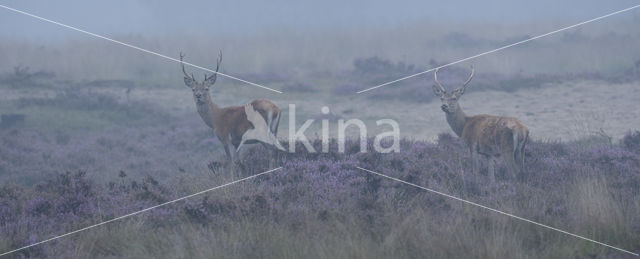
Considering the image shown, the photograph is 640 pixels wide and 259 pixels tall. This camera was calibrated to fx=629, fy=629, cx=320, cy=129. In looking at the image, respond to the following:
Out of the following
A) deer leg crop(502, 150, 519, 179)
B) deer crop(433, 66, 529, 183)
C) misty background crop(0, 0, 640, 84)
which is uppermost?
misty background crop(0, 0, 640, 84)

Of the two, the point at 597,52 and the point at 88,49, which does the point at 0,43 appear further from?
the point at 597,52

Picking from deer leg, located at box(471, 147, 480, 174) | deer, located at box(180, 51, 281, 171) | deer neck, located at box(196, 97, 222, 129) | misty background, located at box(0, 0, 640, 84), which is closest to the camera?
deer leg, located at box(471, 147, 480, 174)

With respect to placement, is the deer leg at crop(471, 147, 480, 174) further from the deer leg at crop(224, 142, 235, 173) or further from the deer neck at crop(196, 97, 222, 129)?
the deer neck at crop(196, 97, 222, 129)

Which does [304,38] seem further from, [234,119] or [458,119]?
[458,119]

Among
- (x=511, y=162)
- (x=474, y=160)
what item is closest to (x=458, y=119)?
(x=474, y=160)

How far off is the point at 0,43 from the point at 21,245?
24.4m

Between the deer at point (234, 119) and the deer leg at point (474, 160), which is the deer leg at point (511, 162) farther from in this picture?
the deer at point (234, 119)

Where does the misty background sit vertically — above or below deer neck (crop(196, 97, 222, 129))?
above

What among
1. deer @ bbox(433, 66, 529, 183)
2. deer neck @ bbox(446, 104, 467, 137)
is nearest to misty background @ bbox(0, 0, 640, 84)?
deer neck @ bbox(446, 104, 467, 137)

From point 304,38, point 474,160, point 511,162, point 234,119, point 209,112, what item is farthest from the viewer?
point 304,38

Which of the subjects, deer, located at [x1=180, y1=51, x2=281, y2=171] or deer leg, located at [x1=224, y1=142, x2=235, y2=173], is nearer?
deer leg, located at [x1=224, y1=142, x2=235, y2=173]

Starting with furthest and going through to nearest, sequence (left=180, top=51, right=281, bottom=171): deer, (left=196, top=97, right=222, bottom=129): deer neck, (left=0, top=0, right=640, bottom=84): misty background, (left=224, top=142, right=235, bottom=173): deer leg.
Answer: (left=0, top=0, right=640, bottom=84): misty background < (left=196, top=97, right=222, bottom=129): deer neck < (left=180, top=51, right=281, bottom=171): deer < (left=224, top=142, right=235, bottom=173): deer leg

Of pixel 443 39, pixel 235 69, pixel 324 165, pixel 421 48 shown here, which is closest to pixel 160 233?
pixel 324 165

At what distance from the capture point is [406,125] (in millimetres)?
17234
